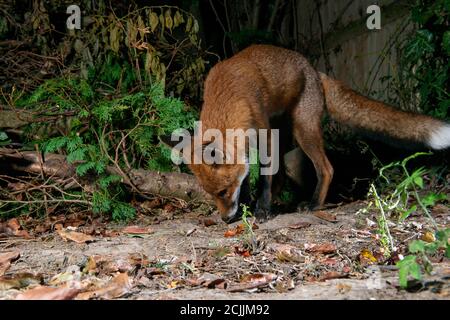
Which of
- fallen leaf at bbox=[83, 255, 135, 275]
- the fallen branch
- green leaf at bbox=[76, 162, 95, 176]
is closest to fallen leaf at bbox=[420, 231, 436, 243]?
fallen leaf at bbox=[83, 255, 135, 275]

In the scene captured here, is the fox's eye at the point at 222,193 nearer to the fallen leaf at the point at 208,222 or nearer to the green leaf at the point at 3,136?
the fallen leaf at the point at 208,222

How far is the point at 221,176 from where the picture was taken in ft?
15.9

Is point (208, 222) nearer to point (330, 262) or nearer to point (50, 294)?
point (330, 262)

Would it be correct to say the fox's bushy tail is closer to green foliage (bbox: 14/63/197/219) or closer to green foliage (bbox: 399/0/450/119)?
green foliage (bbox: 399/0/450/119)

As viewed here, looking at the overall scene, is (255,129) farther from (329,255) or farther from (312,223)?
(329,255)

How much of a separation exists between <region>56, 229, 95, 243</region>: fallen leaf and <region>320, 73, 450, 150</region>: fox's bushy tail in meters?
2.96

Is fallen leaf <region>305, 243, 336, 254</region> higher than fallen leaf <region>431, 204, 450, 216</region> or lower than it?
higher

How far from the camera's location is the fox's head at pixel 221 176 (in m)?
4.76

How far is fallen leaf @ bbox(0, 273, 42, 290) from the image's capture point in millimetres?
2801

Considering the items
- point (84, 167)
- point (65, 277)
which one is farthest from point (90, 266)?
point (84, 167)

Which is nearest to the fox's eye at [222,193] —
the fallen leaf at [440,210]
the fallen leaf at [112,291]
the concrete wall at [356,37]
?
the fallen leaf at [440,210]

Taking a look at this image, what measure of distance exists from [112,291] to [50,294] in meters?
0.30

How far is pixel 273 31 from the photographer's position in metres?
9.14

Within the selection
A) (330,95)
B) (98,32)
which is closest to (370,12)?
(330,95)
